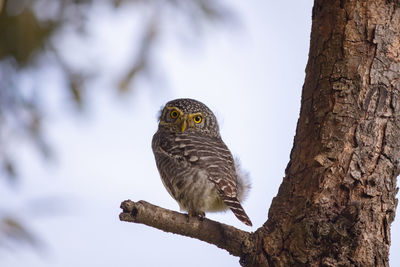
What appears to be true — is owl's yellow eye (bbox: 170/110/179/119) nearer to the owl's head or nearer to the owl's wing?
the owl's head

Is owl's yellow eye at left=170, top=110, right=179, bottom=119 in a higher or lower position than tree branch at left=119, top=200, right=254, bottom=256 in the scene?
higher

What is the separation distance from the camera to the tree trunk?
3104 millimetres

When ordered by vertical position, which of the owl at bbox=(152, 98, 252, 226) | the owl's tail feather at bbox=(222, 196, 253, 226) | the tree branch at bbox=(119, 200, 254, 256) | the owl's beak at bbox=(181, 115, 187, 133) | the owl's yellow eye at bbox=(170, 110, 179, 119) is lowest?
the tree branch at bbox=(119, 200, 254, 256)

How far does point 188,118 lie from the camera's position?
526 cm

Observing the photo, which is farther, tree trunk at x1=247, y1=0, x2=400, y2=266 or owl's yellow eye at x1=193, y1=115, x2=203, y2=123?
owl's yellow eye at x1=193, y1=115, x2=203, y2=123

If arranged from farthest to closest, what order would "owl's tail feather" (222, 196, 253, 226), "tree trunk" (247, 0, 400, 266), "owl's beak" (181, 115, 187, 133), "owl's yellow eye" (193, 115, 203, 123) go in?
1. "owl's yellow eye" (193, 115, 203, 123)
2. "owl's beak" (181, 115, 187, 133)
3. "owl's tail feather" (222, 196, 253, 226)
4. "tree trunk" (247, 0, 400, 266)

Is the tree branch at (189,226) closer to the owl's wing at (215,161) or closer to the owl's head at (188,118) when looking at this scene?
the owl's wing at (215,161)

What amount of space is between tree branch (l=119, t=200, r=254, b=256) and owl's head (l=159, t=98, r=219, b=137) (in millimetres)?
1808

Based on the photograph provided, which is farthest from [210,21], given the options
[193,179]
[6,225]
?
[6,225]

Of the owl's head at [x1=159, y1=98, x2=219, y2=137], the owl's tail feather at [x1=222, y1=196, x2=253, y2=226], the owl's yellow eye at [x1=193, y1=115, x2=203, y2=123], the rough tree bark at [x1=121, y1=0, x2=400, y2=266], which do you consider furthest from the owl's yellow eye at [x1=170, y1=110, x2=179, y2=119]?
the rough tree bark at [x1=121, y1=0, x2=400, y2=266]

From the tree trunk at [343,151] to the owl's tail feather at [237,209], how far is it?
0.47 m

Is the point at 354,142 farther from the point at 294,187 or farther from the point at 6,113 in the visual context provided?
the point at 6,113

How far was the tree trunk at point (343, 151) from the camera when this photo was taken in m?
3.10

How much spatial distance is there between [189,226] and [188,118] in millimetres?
1976
